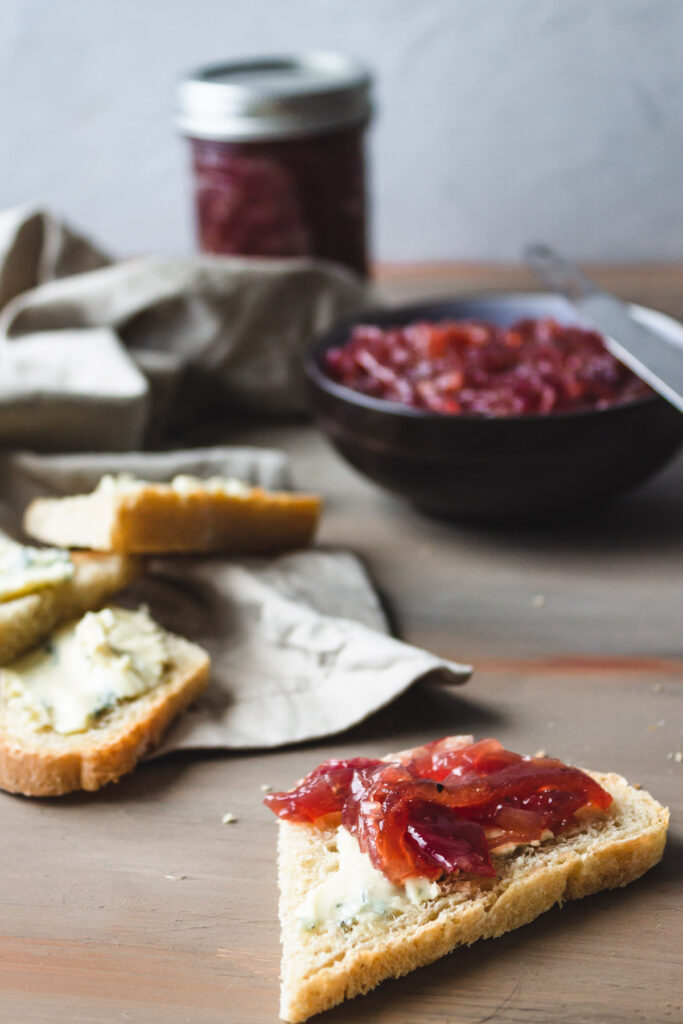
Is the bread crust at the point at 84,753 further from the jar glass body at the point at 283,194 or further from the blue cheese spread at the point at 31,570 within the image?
the jar glass body at the point at 283,194

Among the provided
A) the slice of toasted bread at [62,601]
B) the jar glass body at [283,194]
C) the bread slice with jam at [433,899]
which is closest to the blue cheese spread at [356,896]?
the bread slice with jam at [433,899]

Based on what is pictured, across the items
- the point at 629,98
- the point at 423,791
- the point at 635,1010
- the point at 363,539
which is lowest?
the point at 363,539

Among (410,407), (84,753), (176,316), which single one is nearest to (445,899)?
(84,753)

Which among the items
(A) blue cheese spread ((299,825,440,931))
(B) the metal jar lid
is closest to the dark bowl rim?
(B) the metal jar lid

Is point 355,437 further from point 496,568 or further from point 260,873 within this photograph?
point 260,873

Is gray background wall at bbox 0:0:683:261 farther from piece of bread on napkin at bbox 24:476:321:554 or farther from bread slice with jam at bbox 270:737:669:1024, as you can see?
bread slice with jam at bbox 270:737:669:1024

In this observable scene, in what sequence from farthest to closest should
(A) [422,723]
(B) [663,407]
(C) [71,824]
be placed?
(B) [663,407]
(A) [422,723]
(C) [71,824]

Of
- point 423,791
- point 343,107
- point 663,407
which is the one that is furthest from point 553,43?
point 423,791
